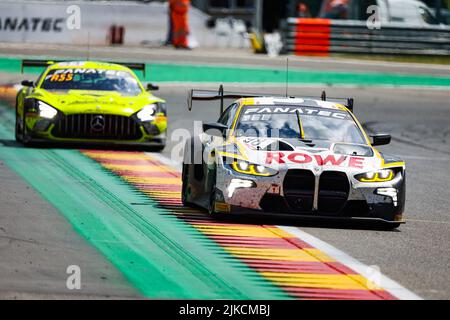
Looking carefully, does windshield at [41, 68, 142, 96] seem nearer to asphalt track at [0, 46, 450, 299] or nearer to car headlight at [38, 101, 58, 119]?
car headlight at [38, 101, 58, 119]

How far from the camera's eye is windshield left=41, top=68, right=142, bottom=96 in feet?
61.2

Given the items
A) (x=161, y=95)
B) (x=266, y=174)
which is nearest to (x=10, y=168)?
(x=266, y=174)

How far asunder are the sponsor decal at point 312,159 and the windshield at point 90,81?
25.0 ft

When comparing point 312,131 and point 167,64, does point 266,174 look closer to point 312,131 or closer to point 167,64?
point 312,131

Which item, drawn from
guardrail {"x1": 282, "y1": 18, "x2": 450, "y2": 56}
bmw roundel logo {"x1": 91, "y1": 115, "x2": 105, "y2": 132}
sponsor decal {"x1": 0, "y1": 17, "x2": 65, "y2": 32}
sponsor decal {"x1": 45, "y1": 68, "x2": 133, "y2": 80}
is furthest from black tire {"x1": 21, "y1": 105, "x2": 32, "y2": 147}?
guardrail {"x1": 282, "y1": 18, "x2": 450, "y2": 56}

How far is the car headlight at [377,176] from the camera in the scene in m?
11.3

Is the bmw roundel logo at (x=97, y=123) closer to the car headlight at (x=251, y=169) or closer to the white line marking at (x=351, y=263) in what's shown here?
the car headlight at (x=251, y=169)

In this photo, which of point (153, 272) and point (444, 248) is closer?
point (153, 272)

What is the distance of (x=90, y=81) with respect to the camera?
18906 millimetres

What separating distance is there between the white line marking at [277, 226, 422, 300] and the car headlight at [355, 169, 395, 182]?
2.44 ft

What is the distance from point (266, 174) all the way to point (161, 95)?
16.4m

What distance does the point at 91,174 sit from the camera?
15.0m

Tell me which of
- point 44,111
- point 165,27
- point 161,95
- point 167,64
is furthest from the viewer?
point 165,27

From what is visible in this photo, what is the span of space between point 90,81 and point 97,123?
136cm
